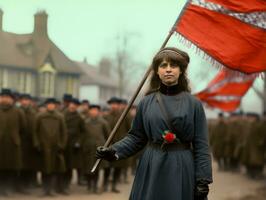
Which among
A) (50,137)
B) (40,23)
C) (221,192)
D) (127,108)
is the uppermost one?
(40,23)

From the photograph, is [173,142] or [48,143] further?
[48,143]

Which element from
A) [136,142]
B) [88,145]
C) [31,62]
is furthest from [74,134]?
[31,62]

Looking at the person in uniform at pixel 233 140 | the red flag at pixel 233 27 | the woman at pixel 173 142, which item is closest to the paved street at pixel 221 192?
the person in uniform at pixel 233 140

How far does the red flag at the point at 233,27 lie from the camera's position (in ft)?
18.6

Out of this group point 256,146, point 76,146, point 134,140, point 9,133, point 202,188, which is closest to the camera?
point 202,188

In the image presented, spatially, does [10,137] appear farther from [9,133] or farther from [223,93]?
[223,93]

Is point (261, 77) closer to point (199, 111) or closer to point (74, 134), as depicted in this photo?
point (199, 111)

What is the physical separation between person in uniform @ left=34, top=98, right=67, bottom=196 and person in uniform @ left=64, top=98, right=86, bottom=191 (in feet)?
1.56

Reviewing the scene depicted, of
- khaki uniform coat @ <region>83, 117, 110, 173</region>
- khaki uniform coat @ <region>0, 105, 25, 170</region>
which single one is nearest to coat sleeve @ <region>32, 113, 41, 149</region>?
khaki uniform coat @ <region>0, 105, 25, 170</region>

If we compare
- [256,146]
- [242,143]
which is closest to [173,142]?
[256,146]

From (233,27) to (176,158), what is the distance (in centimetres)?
251

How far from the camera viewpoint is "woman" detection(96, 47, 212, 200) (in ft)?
12.0

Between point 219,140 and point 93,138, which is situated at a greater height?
point 93,138

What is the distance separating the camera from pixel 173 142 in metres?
3.68
